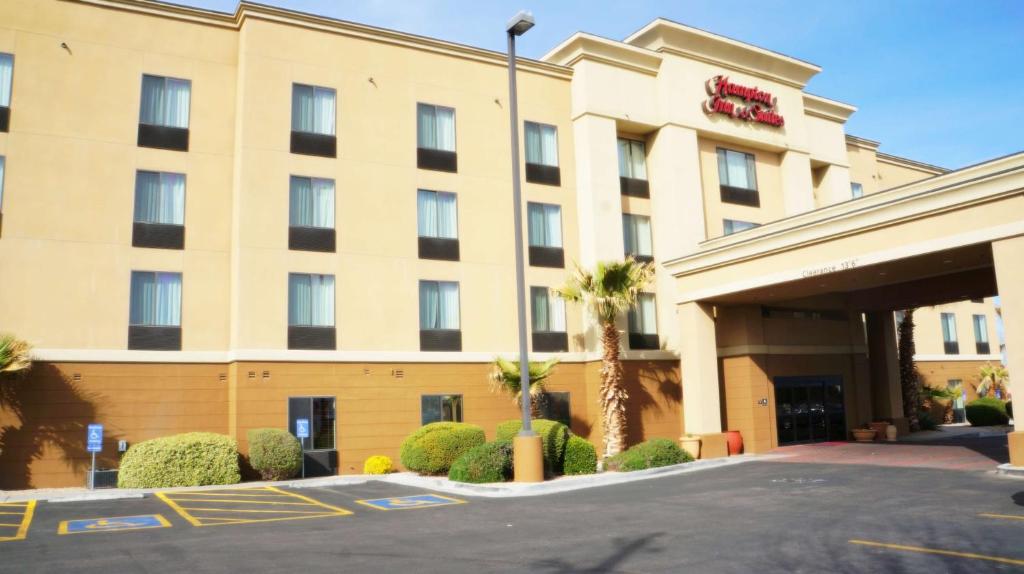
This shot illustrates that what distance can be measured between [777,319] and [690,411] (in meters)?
5.26

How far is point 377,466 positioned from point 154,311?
8.41 m

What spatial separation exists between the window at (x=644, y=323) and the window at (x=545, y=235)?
11.2 feet

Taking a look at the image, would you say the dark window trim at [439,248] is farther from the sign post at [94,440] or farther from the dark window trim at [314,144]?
the sign post at [94,440]

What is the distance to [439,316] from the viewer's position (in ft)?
93.8

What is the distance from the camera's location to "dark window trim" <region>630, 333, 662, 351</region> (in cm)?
3086

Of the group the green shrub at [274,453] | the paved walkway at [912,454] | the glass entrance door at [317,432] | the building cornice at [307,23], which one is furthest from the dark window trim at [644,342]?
the green shrub at [274,453]

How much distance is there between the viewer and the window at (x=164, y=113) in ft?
84.1

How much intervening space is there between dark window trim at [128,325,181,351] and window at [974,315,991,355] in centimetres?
4597

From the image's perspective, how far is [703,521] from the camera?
47.8ft

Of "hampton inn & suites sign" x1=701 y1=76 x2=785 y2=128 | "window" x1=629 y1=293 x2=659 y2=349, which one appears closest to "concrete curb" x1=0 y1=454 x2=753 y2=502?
"window" x1=629 y1=293 x2=659 y2=349

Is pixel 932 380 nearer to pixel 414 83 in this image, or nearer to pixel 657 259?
pixel 657 259

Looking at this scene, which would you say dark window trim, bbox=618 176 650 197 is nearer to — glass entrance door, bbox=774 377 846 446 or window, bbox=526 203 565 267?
window, bbox=526 203 565 267

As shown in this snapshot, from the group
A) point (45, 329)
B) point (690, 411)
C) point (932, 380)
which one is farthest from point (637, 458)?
point (932, 380)

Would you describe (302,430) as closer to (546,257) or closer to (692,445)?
(546,257)
